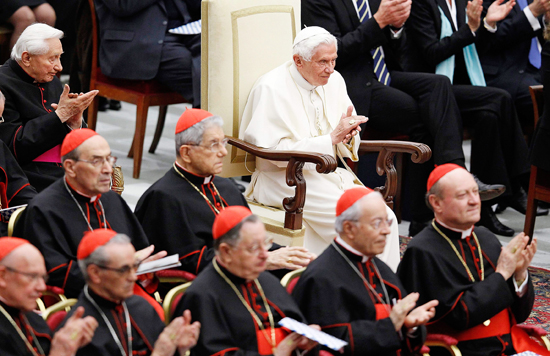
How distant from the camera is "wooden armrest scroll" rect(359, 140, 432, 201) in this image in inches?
172

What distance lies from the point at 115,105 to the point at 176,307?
6265 millimetres

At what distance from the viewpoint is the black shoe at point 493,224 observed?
5.70 meters

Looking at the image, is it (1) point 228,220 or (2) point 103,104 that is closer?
(1) point 228,220

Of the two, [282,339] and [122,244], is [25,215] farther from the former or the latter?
[282,339]

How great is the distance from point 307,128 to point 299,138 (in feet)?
0.35

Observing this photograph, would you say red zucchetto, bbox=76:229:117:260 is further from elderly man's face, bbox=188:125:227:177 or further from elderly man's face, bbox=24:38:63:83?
elderly man's face, bbox=24:38:63:83

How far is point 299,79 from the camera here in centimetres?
453

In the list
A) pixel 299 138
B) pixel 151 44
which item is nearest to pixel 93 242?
pixel 299 138

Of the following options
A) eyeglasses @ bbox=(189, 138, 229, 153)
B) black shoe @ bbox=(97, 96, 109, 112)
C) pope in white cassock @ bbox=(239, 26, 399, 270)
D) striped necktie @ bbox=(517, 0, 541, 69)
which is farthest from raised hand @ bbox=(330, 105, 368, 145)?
black shoe @ bbox=(97, 96, 109, 112)

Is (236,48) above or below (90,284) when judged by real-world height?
above

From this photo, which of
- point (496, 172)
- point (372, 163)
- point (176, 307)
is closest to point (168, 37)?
point (372, 163)

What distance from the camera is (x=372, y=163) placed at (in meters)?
5.98

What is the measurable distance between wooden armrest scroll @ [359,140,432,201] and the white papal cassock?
0.18 metres

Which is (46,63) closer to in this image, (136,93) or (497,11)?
(136,93)
